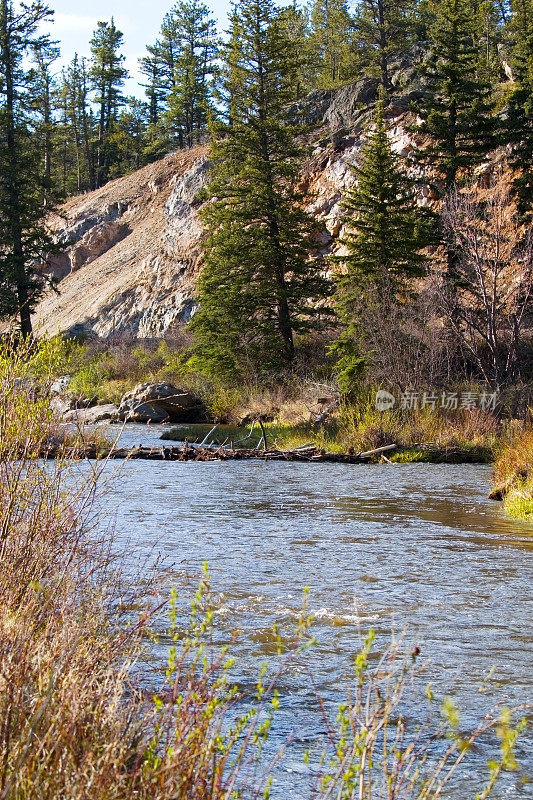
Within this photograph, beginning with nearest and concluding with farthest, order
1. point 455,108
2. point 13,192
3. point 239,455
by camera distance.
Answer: point 239,455 → point 455,108 → point 13,192

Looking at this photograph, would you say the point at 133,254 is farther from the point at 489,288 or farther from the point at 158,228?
the point at 489,288

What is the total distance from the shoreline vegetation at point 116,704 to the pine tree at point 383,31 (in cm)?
4408

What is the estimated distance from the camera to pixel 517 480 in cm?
1421

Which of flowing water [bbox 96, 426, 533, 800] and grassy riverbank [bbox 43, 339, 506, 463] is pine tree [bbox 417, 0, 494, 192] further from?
flowing water [bbox 96, 426, 533, 800]

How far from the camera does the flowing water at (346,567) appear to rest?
6.18 metres

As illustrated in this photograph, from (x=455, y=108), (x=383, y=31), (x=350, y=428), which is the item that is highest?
(x=383, y=31)

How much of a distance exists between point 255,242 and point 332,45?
3864cm

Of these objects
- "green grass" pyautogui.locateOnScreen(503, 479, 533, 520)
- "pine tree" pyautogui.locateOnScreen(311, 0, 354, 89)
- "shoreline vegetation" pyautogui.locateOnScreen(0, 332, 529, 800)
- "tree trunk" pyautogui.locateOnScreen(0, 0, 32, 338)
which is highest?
"pine tree" pyautogui.locateOnScreen(311, 0, 354, 89)

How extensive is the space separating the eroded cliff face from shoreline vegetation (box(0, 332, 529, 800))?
112ft

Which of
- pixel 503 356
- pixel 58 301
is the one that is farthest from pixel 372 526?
pixel 58 301

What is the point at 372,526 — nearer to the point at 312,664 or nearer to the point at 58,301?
the point at 312,664

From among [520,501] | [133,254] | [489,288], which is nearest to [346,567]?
[520,501]

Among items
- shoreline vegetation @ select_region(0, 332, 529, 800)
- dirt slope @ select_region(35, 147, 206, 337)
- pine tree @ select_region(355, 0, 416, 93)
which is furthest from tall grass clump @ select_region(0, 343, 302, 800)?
pine tree @ select_region(355, 0, 416, 93)

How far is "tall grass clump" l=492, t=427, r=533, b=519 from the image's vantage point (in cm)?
1303
